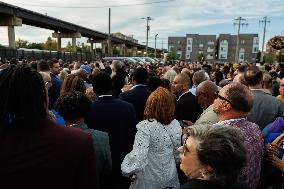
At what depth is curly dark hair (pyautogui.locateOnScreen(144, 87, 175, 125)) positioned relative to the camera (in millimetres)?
3678

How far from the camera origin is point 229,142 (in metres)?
1.87

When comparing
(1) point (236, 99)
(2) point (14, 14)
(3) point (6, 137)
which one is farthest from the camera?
(2) point (14, 14)

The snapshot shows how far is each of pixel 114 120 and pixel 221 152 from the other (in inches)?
101

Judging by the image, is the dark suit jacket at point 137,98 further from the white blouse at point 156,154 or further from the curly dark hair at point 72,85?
the white blouse at point 156,154

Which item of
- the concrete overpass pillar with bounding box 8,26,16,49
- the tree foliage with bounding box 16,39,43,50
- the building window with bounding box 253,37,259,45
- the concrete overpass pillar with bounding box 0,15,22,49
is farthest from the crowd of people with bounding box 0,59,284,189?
the building window with bounding box 253,37,259,45

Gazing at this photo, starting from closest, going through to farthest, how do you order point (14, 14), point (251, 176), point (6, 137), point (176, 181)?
point (6, 137), point (251, 176), point (176, 181), point (14, 14)

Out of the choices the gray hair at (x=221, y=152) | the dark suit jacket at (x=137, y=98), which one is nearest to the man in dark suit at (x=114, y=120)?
the dark suit jacket at (x=137, y=98)

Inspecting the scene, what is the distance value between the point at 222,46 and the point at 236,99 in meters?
142

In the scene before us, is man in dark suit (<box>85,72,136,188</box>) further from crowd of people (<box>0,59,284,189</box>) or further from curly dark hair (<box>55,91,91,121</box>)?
curly dark hair (<box>55,91,91,121</box>)

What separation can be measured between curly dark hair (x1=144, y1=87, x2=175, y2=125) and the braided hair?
2.04 m

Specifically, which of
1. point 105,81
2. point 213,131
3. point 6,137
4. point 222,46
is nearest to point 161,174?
point 105,81

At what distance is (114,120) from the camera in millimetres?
4246

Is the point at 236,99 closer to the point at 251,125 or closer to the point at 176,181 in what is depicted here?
the point at 251,125

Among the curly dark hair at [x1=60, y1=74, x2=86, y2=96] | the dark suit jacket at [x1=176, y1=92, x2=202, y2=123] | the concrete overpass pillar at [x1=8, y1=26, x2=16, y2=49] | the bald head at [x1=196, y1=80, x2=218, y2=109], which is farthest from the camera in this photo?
the concrete overpass pillar at [x1=8, y1=26, x2=16, y2=49]
